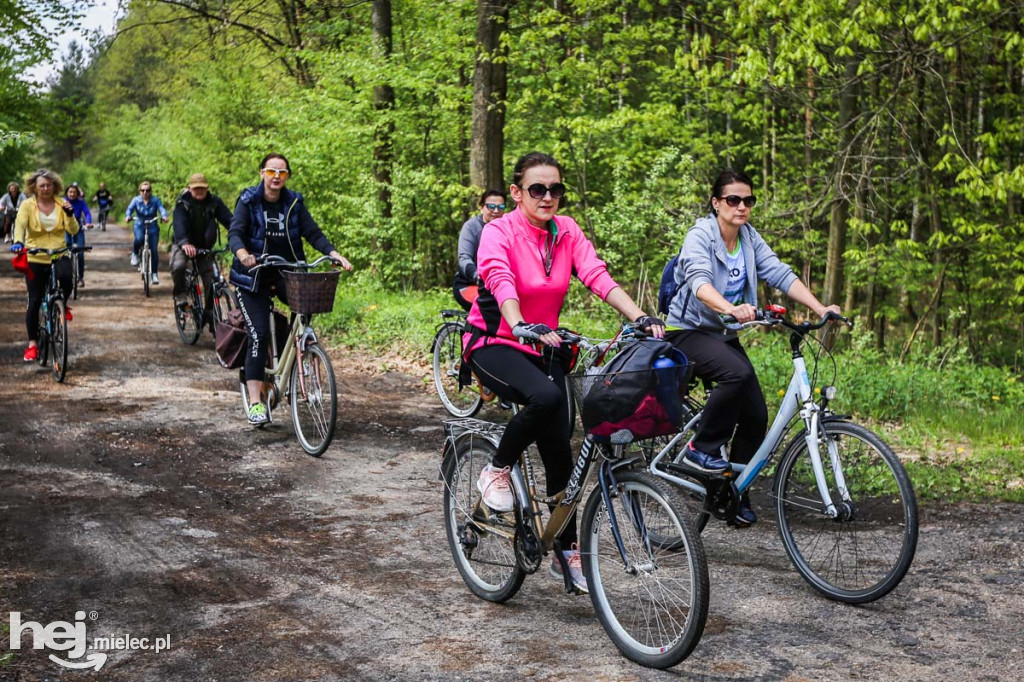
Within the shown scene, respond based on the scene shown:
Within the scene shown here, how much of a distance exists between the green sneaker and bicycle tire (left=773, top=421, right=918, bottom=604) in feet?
16.3

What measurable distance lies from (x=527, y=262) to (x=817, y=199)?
12.1 meters

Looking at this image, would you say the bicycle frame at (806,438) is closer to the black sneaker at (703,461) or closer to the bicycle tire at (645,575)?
the black sneaker at (703,461)

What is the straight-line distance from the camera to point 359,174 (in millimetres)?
16469

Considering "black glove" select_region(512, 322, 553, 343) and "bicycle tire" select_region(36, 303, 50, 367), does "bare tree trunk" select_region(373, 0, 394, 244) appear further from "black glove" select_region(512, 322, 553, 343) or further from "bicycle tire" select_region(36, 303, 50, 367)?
"black glove" select_region(512, 322, 553, 343)

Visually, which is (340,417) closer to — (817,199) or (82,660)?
(82,660)

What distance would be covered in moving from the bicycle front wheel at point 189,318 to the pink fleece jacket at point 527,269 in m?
9.84

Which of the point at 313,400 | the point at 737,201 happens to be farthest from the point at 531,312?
the point at 313,400

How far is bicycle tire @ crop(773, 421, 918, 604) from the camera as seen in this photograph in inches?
187

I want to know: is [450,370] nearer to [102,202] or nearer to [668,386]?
[668,386]

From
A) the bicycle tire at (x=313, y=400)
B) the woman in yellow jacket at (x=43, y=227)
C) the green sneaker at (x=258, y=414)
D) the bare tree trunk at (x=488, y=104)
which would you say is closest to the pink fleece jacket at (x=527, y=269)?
the bicycle tire at (x=313, y=400)

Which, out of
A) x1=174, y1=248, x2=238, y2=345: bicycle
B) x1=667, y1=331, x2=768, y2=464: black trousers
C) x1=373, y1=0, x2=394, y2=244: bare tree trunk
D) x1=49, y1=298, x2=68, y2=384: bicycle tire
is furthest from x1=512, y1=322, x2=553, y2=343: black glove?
x1=373, y1=0, x2=394, y2=244: bare tree trunk

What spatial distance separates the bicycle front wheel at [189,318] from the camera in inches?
549

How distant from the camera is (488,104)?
1427cm

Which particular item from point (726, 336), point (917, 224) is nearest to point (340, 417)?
point (726, 336)
